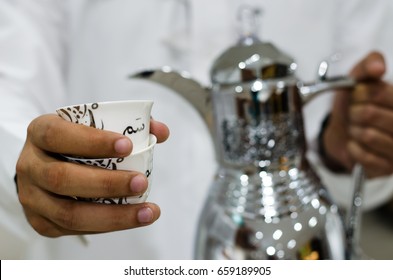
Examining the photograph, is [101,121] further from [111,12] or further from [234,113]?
[111,12]

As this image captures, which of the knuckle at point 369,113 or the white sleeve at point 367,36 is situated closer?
the knuckle at point 369,113

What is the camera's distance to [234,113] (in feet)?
1.00

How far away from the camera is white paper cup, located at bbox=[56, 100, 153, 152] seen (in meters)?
0.20

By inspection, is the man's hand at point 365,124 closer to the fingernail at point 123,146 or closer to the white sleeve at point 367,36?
the white sleeve at point 367,36

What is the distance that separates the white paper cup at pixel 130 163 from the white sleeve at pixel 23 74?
55mm

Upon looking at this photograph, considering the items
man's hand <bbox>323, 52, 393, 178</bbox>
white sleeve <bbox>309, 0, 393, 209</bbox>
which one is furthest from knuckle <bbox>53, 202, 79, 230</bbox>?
white sleeve <bbox>309, 0, 393, 209</bbox>

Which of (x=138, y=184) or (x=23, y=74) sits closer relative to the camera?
(x=138, y=184)

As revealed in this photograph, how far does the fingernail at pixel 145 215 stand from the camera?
21 centimetres

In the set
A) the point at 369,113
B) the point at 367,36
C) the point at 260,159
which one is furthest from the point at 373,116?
the point at 367,36

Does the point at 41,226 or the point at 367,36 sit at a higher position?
the point at 367,36

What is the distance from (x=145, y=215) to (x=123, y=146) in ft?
0.12

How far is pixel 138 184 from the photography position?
0.20 m

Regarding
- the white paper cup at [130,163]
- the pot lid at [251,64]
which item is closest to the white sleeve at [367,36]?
the pot lid at [251,64]

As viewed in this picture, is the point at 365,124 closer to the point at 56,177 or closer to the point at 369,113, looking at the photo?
the point at 369,113
